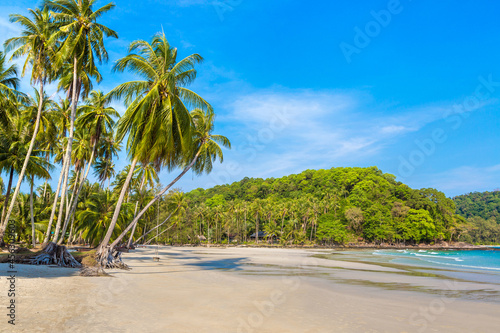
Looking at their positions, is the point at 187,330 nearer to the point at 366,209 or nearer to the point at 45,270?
the point at 45,270

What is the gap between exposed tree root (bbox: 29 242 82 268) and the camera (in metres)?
14.4

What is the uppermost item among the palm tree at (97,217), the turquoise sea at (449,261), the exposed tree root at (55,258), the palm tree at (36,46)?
the palm tree at (36,46)

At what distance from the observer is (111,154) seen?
31828 mm

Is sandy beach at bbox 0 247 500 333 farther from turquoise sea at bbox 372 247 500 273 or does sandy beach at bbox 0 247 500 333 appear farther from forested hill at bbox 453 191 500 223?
forested hill at bbox 453 191 500 223

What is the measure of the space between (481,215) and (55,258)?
579ft

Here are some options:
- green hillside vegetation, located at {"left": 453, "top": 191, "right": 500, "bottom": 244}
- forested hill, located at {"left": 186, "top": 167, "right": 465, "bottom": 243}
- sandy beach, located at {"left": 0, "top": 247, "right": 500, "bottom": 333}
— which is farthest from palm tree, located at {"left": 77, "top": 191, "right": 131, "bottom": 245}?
green hillside vegetation, located at {"left": 453, "top": 191, "right": 500, "bottom": 244}

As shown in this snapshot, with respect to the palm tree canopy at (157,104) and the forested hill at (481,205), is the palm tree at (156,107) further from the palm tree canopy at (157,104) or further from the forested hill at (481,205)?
the forested hill at (481,205)

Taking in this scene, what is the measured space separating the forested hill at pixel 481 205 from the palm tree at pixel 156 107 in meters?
164

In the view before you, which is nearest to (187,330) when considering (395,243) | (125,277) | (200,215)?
(125,277)

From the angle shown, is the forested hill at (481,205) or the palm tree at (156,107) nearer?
the palm tree at (156,107)

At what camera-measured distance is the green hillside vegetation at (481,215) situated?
121438 mm

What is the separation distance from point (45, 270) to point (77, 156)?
1669 centimetres

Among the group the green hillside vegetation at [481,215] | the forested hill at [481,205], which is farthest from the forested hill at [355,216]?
the forested hill at [481,205]

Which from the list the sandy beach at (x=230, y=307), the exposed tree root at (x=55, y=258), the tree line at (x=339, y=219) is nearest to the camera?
the sandy beach at (x=230, y=307)
